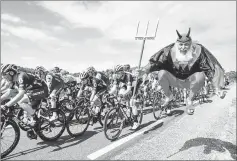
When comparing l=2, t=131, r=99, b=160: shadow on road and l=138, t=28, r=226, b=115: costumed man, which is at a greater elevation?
l=138, t=28, r=226, b=115: costumed man

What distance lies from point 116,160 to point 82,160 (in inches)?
28.9

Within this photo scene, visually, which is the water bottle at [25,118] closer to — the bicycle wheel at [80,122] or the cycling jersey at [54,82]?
the bicycle wheel at [80,122]

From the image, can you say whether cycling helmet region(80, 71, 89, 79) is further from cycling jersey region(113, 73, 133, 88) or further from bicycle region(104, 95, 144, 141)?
bicycle region(104, 95, 144, 141)

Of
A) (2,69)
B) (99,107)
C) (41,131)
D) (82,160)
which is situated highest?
(2,69)

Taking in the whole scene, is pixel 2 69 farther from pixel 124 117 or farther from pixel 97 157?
pixel 124 117

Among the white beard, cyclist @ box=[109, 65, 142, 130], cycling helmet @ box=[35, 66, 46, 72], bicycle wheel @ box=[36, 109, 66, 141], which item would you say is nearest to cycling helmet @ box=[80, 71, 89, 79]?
cyclist @ box=[109, 65, 142, 130]

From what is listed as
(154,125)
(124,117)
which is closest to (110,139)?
(124,117)

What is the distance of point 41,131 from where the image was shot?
18.2ft

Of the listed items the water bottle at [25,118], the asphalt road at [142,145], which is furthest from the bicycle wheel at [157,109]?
the water bottle at [25,118]

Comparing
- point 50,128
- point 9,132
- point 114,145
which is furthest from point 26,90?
point 114,145

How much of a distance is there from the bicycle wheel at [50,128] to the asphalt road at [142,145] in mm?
192

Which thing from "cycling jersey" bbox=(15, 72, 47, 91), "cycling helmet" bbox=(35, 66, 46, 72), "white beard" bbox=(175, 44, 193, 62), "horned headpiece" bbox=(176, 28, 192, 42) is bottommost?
"cycling jersey" bbox=(15, 72, 47, 91)

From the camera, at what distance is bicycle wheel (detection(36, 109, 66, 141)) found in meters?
5.54

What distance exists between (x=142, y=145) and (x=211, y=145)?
178cm
